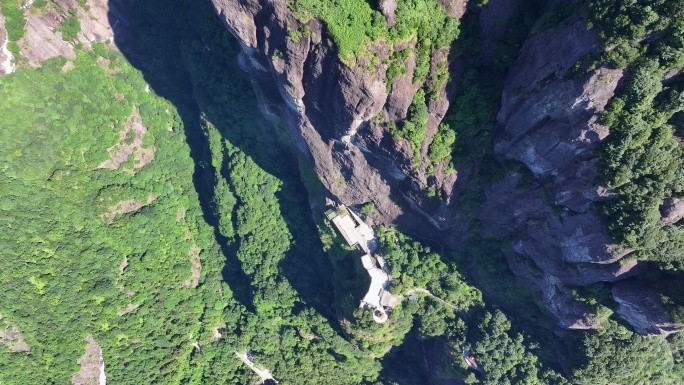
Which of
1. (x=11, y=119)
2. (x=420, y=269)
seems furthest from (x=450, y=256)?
(x=11, y=119)

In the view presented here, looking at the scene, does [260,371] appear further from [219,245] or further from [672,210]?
[672,210]

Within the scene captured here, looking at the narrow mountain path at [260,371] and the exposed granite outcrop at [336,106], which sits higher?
the exposed granite outcrop at [336,106]

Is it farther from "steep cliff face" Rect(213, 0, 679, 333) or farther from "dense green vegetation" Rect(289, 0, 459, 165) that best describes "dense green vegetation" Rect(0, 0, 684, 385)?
"steep cliff face" Rect(213, 0, 679, 333)

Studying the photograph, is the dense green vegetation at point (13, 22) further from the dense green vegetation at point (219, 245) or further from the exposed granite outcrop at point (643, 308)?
the exposed granite outcrop at point (643, 308)

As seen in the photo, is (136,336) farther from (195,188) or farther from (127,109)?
(127,109)

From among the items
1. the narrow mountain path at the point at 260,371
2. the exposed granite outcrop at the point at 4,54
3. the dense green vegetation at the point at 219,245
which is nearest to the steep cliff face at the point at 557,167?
the dense green vegetation at the point at 219,245

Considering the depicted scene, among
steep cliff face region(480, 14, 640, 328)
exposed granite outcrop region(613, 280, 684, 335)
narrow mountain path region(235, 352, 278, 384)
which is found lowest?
narrow mountain path region(235, 352, 278, 384)

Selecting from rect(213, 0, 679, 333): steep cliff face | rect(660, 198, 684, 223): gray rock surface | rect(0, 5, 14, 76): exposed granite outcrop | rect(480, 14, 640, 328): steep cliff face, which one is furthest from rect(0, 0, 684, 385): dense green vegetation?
rect(660, 198, 684, 223): gray rock surface

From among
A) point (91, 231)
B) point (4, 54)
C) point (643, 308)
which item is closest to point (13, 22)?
point (4, 54)
